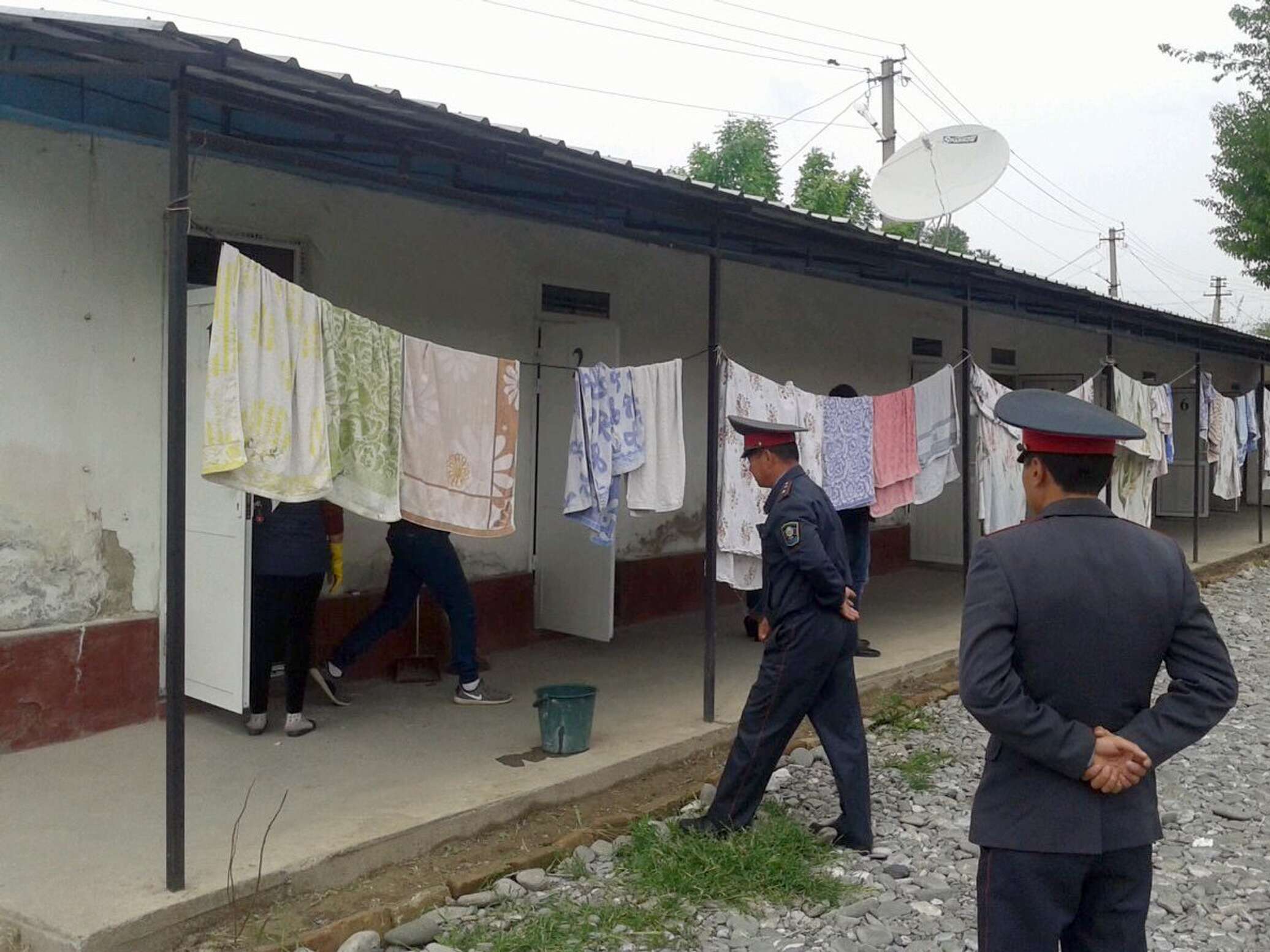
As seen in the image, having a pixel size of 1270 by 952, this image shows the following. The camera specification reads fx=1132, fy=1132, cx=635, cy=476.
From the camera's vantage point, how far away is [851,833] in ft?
15.6

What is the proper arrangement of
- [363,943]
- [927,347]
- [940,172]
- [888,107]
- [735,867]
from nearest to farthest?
[363,943] < [735,867] < [940,172] < [927,347] < [888,107]

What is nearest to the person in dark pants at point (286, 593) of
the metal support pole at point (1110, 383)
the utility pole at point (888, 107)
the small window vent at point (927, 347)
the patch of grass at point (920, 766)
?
the patch of grass at point (920, 766)

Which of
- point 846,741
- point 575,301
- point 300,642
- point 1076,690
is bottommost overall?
point 846,741

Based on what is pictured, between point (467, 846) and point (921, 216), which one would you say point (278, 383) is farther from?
point (921, 216)

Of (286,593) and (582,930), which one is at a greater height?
(286,593)

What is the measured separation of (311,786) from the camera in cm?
482

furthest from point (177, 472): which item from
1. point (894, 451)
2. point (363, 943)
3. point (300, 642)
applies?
point (894, 451)

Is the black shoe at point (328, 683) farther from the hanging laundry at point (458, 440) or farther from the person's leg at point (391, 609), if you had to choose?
the hanging laundry at point (458, 440)

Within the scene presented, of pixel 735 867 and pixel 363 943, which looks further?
pixel 735 867

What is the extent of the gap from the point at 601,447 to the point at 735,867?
7.49 ft

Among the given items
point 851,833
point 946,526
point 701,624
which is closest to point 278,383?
point 851,833

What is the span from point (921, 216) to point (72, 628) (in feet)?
24.1

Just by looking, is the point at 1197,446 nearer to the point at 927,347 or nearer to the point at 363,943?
the point at 927,347

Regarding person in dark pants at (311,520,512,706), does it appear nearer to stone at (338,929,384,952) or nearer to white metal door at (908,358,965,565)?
stone at (338,929,384,952)
